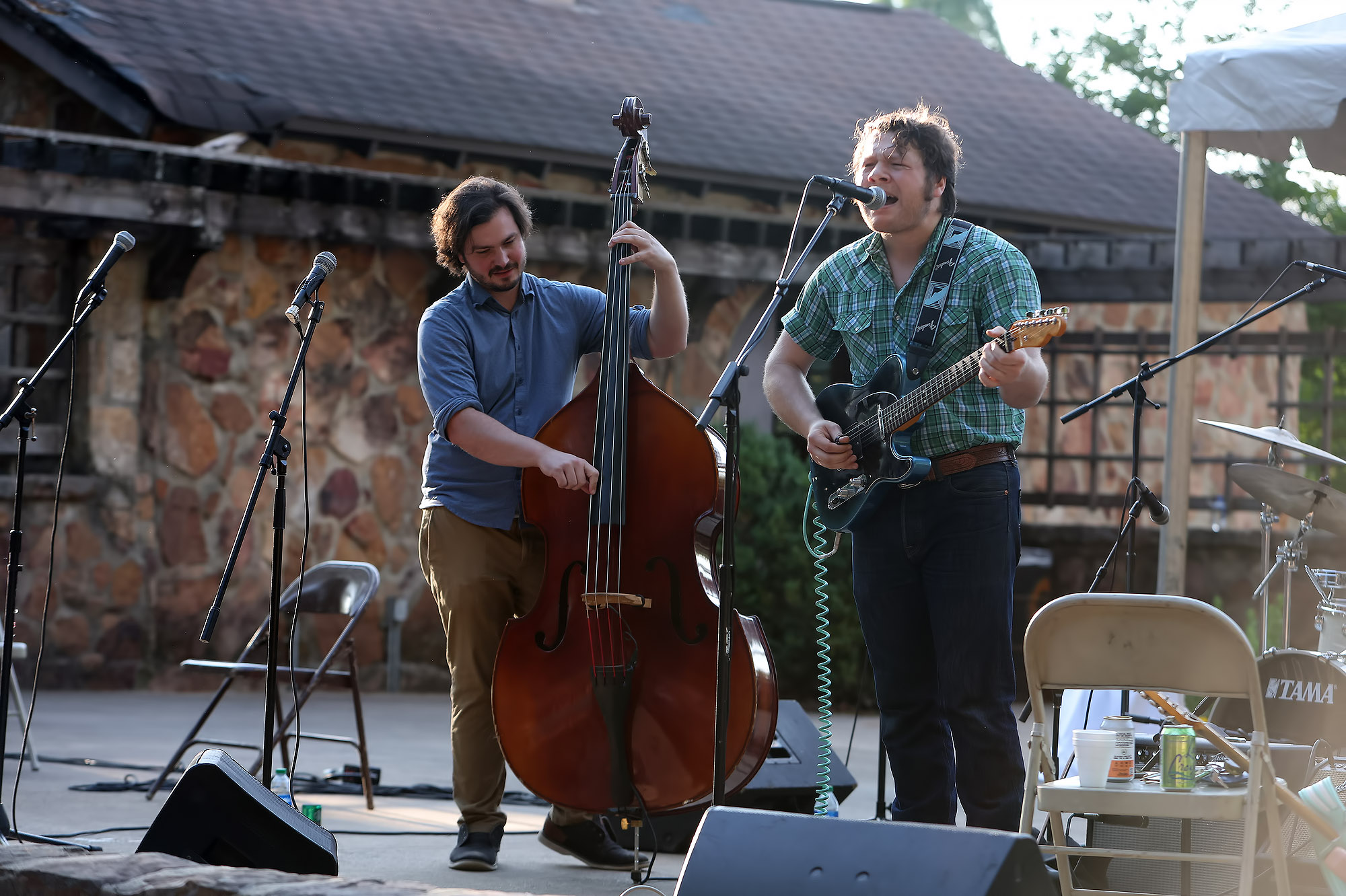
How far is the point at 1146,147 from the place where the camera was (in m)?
12.5

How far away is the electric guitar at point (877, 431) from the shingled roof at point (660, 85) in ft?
17.0

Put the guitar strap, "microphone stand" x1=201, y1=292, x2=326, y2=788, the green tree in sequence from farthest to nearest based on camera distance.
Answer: the green tree
"microphone stand" x1=201, y1=292, x2=326, y2=788
the guitar strap

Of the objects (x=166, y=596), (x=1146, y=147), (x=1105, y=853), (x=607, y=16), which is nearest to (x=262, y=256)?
(x=166, y=596)

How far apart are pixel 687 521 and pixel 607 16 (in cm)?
863

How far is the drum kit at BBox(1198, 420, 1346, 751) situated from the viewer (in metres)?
3.89

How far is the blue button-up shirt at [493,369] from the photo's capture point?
3775 mm

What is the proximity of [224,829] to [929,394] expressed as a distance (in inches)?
64.0

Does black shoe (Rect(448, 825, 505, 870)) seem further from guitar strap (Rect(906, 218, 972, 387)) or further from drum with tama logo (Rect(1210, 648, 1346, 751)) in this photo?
drum with tama logo (Rect(1210, 648, 1346, 751))

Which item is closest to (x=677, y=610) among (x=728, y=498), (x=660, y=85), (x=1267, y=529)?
(x=728, y=498)

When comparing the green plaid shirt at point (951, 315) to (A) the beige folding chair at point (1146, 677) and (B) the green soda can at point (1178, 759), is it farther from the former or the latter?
(B) the green soda can at point (1178, 759)

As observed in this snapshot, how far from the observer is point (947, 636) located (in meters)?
3.20

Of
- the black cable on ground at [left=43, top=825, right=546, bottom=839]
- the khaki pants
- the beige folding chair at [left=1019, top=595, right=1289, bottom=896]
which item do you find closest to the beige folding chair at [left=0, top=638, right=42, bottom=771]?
the black cable on ground at [left=43, top=825, right=546, bottom=839]

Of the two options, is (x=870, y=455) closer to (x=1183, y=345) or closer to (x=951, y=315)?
(x=951, y=315)

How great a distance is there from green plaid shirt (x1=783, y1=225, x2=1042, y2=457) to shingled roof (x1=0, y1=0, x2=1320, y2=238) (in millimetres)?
5082
